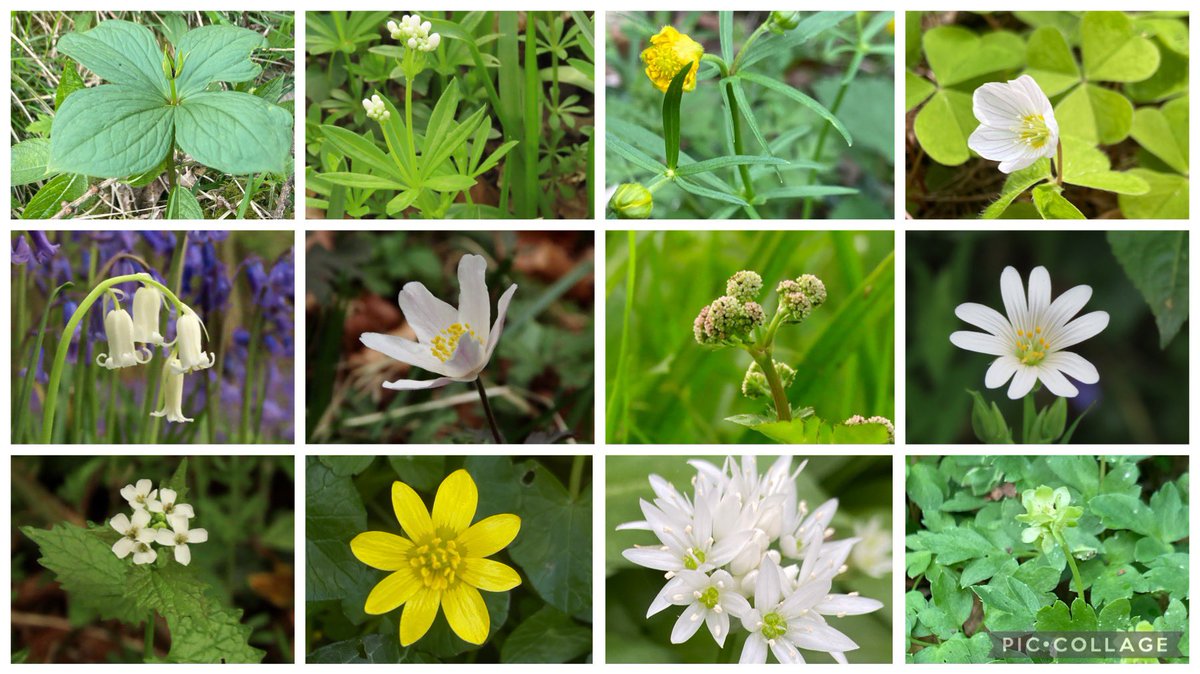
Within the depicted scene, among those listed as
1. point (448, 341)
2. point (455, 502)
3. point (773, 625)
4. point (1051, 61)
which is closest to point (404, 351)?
point (448, 341)

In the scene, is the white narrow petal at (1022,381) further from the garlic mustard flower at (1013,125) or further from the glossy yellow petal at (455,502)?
the glossy yellow petal at (455,502)

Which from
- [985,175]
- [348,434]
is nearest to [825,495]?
[985,175]

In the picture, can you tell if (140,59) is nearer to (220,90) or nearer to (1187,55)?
(220,90)

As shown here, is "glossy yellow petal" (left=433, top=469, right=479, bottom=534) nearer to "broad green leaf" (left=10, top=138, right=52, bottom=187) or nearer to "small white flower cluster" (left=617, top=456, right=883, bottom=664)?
"small white flower cluster" (left=617, top=456, right=883, bottom=664)

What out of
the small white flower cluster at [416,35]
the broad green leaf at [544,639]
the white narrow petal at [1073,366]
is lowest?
the broad green leaf at [544,639]

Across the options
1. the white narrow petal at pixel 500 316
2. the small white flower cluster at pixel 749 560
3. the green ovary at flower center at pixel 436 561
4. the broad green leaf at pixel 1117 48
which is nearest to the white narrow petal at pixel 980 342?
the small white flower cluster at pixel 749 560

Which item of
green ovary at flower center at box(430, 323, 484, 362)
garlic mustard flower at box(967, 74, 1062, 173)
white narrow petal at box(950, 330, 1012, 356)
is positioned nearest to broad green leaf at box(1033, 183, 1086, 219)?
garlic mustard flower at box(967, 74, 1062, 173)

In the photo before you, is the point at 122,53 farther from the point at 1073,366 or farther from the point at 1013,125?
the point at 1073,366
